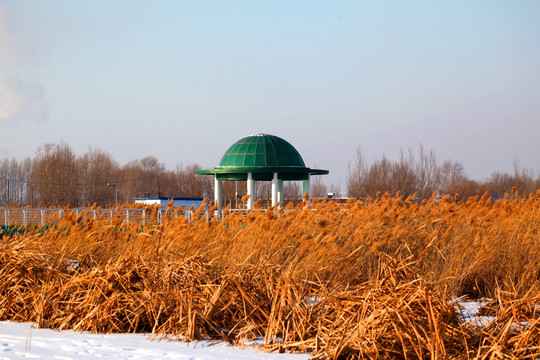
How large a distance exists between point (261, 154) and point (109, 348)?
27.6 meters

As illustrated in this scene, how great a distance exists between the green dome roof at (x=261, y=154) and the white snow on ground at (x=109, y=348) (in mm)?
26625

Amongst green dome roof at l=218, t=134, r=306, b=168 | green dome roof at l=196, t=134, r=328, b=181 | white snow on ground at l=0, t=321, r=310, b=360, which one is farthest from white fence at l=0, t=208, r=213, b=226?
green dome roof at l=218, t=134, r=306, b=168

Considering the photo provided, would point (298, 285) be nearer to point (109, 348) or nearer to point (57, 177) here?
point (109, 348)

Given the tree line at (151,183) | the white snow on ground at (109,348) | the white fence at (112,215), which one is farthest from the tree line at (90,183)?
the white snow on ground at (109,348)

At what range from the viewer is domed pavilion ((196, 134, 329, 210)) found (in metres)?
30.5

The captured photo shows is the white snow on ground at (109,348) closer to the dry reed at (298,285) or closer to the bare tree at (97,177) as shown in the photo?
the dry reed at (298,285)

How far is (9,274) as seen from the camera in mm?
5242

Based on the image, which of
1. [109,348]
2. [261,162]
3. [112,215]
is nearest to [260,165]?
[261,162]

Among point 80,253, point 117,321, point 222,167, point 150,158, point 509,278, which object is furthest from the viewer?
point 150,158

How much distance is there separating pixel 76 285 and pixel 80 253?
4.11ft

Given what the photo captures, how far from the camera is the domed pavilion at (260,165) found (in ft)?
100

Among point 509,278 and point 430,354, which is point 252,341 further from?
point 509,278

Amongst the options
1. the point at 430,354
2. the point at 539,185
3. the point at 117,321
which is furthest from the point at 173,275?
the point at 539,185

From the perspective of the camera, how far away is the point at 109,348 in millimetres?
3967
